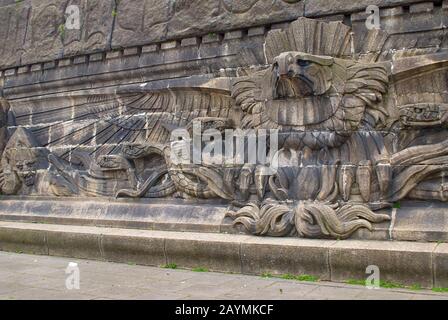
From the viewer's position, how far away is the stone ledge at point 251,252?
5.30m

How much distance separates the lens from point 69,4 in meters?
9.12

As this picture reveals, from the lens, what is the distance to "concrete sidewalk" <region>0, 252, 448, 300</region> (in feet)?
16.9

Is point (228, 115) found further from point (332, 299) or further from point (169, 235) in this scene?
point (332, 299)

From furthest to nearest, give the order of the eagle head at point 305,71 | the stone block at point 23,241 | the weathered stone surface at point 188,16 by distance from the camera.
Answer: the stone block at point 23,241, the weathered stone surface at point 188,16, the eagle head at point 305,71

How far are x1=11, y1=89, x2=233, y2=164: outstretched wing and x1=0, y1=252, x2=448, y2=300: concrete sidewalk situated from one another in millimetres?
Answer: 2047

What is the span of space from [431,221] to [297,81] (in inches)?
81.0

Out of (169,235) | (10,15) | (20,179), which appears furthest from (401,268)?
(10,15)

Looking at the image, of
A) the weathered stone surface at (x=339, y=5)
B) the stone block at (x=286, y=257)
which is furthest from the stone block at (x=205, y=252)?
the weathered stone surface at (x=339, y=5)

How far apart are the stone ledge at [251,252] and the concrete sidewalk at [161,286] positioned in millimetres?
156

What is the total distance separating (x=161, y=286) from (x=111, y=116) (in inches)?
136
